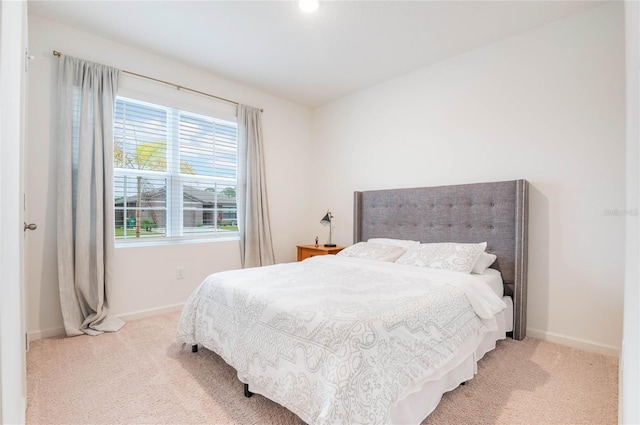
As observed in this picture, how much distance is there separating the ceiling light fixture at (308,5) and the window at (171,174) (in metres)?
1.73

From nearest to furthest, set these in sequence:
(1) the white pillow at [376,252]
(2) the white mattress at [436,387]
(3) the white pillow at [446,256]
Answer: (2) the white mattress at [436,387]
(3) the white pillow at [446,256]
(1) the white pillow at [376,252]

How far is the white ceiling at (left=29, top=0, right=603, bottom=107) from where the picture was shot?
2.28 metres

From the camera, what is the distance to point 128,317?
9.40 feet

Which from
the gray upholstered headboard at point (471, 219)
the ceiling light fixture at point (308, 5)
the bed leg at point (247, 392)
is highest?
the ceiling light fixture at point (308, 5)

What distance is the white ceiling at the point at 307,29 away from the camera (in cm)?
228

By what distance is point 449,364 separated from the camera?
156cm

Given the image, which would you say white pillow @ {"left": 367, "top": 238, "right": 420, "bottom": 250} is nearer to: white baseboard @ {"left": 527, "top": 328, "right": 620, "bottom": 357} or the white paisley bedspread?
the white paisley bedspread

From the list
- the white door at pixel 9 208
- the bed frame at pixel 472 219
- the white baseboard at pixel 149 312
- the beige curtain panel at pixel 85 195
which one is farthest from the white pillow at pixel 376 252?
the white door at pixel 9 208

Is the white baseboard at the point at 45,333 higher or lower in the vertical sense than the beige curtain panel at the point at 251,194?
lower

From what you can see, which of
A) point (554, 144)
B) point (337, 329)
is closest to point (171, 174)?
point (337, 329)

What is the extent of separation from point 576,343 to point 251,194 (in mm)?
3360

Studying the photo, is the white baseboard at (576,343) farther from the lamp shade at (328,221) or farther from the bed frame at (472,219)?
the lamp shade at (328,221)

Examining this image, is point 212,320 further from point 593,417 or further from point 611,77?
point 611,77

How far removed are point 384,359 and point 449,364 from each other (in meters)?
0.54
